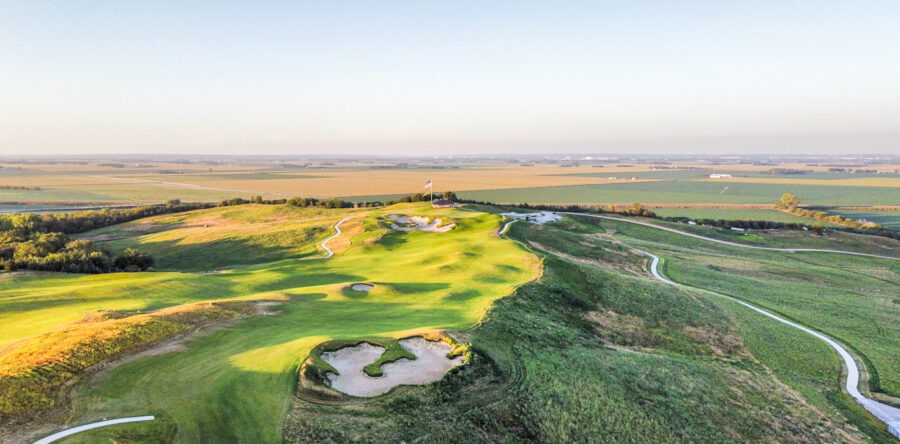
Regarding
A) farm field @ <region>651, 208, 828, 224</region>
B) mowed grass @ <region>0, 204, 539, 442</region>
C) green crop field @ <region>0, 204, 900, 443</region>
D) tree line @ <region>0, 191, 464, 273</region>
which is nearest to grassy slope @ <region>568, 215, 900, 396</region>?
green crop field @ <region>0, 204, 900, 443</region>

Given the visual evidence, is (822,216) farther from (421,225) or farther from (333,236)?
(333,236)

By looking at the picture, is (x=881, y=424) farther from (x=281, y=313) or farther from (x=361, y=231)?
(x=361, y=231)

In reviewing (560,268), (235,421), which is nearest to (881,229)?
(560,268)

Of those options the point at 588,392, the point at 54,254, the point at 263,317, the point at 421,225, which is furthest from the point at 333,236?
the point at 588,392

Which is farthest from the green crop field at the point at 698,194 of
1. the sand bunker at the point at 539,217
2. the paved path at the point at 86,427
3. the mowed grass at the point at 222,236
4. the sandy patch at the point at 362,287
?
the paved path at the point at 86,427

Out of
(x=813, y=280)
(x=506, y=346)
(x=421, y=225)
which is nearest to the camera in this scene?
(x=506, y=346)

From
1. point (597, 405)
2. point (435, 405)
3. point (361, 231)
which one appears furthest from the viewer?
point (361, 231)
